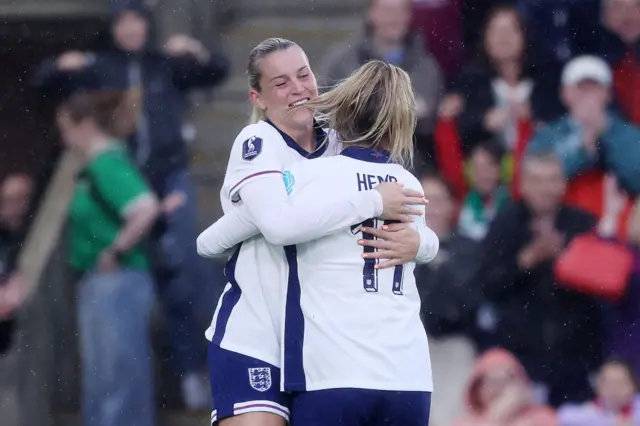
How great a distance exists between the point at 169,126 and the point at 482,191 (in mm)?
1637

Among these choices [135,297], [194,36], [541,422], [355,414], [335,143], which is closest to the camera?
[355,414]

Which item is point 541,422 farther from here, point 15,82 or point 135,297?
point 15,82

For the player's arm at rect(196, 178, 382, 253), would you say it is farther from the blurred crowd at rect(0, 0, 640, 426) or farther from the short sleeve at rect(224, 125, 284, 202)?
the blurred crowd at rect(0, 0, 640, 426)

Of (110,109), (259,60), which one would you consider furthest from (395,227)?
(110,109)

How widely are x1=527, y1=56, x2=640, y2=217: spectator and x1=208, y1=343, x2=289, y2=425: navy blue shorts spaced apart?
2904mm

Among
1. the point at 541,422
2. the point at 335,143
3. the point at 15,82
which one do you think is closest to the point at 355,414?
the point at 335,143

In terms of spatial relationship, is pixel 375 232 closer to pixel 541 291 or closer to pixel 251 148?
pixel 251 148

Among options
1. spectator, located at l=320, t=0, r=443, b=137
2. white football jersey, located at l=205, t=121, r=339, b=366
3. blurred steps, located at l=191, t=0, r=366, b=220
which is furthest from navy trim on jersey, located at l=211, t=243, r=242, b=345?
blurred steps, located at l=191, t=0, r=366, b=220

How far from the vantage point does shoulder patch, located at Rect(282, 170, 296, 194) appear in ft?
10.0

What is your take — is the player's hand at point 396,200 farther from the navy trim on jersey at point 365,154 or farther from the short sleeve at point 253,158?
the short sleeve at point 253,158

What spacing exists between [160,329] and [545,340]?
1914 mm

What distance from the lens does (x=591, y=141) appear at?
5754mm

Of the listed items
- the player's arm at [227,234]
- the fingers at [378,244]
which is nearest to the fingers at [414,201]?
the fingers at [378,244]

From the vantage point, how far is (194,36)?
6.61m
